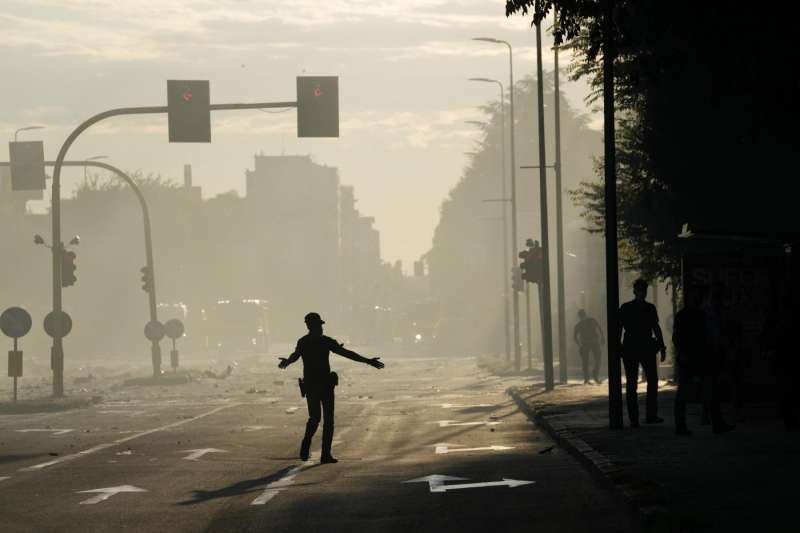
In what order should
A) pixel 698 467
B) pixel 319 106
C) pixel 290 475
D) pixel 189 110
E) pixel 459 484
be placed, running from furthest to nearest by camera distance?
pixel 189 110, pixel 319 106, pixel 290 475, pixel 459 484, pixel 698 467

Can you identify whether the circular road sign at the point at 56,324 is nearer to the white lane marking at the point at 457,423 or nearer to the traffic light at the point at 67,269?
the traffic light at the point at 67,269

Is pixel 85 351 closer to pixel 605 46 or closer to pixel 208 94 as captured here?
pixel 208 94

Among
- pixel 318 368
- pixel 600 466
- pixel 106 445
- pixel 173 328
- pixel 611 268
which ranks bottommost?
pixel 106 445

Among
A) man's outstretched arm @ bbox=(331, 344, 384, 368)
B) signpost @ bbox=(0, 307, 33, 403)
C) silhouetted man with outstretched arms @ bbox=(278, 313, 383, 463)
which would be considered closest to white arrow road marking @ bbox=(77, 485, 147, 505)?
silhouetted man with outstretched arms @ bbox=(278, 313, 383, 463)

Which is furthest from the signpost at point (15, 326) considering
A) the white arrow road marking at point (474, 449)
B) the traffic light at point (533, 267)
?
the white arrow road marking at point (474, 449)

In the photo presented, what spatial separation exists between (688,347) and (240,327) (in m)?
112

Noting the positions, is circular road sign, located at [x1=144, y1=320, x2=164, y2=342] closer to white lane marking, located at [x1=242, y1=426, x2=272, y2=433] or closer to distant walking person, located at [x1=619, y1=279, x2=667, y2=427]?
white lane marking, located at [x1=242, y1=426, x2=272, y2=433]

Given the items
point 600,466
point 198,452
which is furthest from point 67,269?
point 600,466

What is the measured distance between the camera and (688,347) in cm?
2212

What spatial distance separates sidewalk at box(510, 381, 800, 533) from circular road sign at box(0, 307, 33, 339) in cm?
1738

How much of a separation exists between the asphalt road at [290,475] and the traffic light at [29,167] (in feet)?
24.0

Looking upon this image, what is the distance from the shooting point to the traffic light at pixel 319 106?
109 feet

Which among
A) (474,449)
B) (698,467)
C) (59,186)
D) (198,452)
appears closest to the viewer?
(698,467)

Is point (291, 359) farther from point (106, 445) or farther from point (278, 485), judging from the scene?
point (106, 445)
